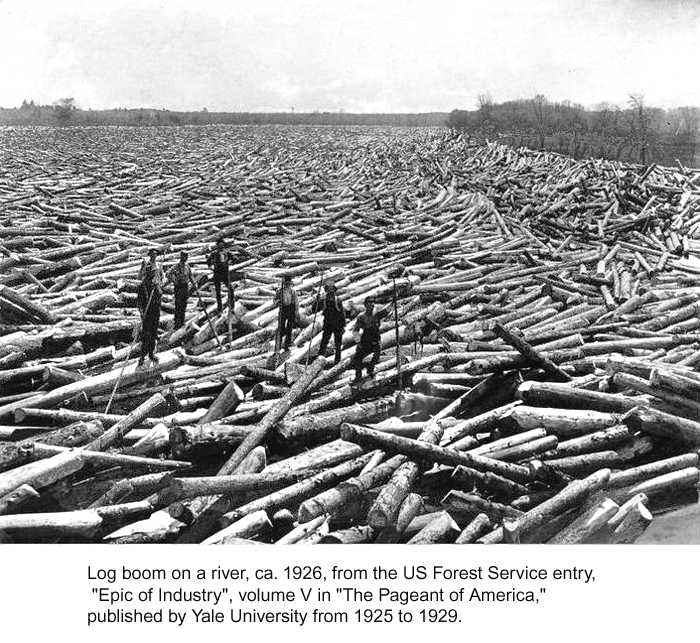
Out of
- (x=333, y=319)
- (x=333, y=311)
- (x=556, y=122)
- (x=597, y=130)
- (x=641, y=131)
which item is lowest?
(x=333, y=319)

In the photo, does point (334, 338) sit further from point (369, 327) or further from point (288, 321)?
point (288, 321)

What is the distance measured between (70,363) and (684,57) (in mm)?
7612

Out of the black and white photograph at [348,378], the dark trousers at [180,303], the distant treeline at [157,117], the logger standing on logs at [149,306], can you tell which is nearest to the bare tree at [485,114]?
the distant treeline at [157,117]

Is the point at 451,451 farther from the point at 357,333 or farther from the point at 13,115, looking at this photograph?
the point at 13,115

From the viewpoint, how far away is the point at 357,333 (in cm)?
770

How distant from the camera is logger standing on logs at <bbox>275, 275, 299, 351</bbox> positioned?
8023 mm

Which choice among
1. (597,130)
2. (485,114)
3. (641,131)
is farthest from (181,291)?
(485,114)

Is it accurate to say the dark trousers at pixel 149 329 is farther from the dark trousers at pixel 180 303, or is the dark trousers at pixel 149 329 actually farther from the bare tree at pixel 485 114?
the bare tree at pixel 485 114

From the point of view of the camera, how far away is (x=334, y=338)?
7539mm

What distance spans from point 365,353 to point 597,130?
36.3 metres

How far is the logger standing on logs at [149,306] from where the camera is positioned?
7.46 metres

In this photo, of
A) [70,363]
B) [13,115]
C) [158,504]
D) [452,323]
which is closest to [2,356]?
[70,363]

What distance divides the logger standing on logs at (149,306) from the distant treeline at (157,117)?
3729 cm

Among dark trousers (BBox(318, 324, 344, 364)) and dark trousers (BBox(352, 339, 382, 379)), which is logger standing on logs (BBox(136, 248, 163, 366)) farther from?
dark trousers (BBox(352, 339, 382, 379))
